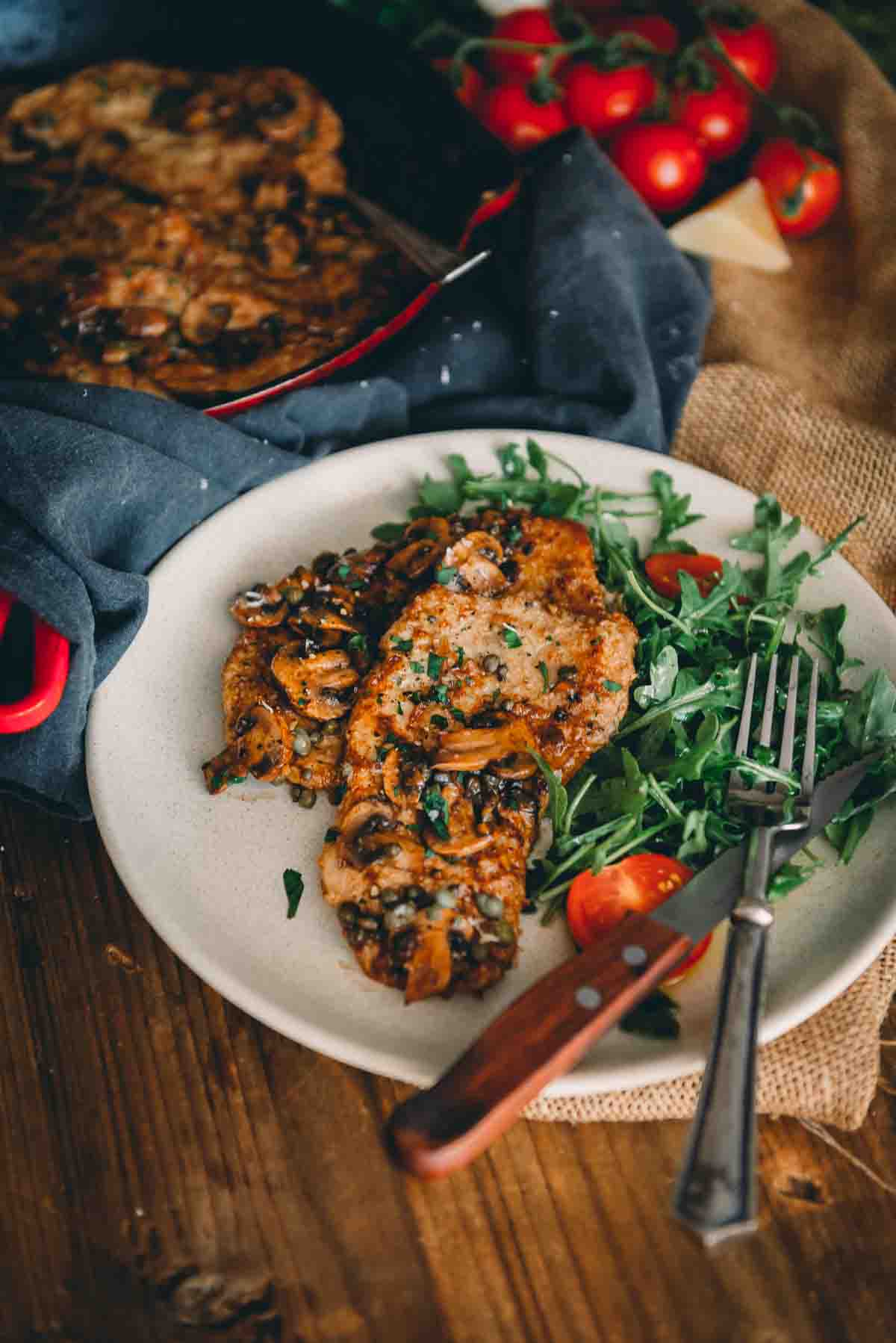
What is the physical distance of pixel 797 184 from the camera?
420 centimetres

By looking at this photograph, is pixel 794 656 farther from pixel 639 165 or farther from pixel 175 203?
pixel 175 203

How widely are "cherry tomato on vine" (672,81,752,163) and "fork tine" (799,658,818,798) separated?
2434mm

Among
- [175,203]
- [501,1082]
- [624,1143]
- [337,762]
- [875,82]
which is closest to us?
[501,1082]

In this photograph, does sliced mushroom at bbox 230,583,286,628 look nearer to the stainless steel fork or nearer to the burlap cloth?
the stainless steel fork

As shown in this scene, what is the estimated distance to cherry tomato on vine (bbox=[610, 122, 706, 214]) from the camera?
13.8 ft

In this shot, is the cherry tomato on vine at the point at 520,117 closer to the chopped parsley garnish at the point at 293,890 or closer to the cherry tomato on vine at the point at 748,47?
the cherry tomato on vine at the point at 748,47

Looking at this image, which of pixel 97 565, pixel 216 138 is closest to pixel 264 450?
pixel 97 565

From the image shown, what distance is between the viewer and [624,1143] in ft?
8.23

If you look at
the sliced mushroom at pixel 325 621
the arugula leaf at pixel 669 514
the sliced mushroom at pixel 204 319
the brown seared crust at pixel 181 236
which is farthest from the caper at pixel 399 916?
the sliced mushroom at pixel 204 319

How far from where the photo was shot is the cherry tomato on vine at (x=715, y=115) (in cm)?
438

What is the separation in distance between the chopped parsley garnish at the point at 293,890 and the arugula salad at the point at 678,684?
52 cm

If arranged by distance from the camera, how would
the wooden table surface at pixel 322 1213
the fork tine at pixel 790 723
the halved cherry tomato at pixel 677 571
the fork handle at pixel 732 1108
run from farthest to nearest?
the halved cherry tomato at pixel 677 571 → the fork tine at pixel 790 723 → the wooden table surface at pixel 322 1213 → the fork handle at pixel 732 1108

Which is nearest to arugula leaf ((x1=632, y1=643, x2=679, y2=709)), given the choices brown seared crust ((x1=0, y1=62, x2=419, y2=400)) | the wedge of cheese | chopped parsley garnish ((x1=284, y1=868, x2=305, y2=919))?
chopped parsley garnish ((x1=284, y1=868, x2=305, y2=919))

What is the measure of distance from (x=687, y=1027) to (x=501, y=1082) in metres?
0.59
